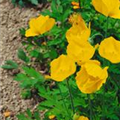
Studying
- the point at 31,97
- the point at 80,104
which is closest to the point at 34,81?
the point at 31,97

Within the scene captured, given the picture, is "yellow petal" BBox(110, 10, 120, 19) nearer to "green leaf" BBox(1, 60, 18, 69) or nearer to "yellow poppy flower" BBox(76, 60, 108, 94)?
"yellow poppy flower" BBox(76, 60, 108, 94)

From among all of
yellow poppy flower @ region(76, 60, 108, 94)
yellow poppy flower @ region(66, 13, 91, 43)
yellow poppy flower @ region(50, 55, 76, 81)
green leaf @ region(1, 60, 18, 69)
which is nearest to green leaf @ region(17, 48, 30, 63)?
green leaf @ region(1, 60, 18, 69)

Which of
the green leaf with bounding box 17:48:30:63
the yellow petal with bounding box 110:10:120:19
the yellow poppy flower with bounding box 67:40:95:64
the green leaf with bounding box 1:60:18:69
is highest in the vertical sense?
the yellow poppy flower with bounding box 67:40:95:64

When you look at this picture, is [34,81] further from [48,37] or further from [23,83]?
[48,37]

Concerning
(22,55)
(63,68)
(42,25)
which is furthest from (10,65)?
(63,68)

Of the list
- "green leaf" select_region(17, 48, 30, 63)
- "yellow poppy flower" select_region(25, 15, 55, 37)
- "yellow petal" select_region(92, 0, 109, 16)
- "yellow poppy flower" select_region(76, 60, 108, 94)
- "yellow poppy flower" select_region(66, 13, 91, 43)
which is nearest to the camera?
"yellow poppy flower" select_region(76, 60, 108, 94)

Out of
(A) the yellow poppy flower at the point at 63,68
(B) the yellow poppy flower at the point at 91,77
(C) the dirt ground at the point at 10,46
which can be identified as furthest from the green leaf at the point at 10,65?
(B) the yellow poppy flower at the point at 91,77
